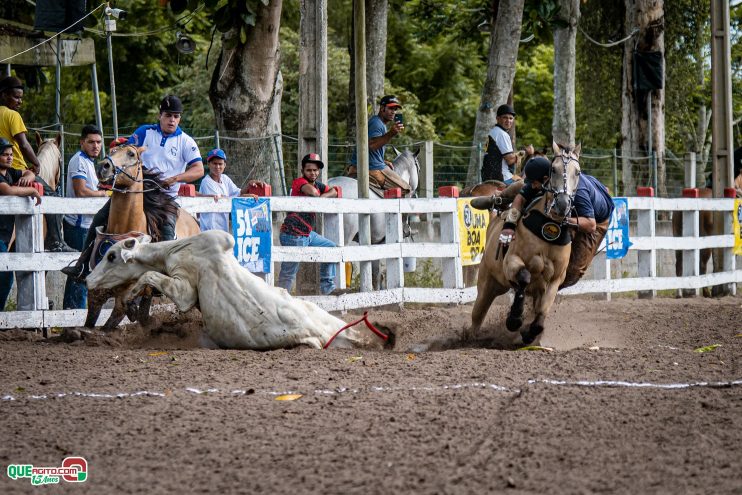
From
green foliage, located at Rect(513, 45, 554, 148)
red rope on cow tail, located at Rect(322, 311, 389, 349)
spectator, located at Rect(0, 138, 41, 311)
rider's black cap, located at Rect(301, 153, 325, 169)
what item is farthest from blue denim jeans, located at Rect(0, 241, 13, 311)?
green foliage, located at Rect(513, 45, 554, 148)

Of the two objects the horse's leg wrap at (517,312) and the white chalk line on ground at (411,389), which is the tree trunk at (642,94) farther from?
the white chalk line on ground at (411,389)

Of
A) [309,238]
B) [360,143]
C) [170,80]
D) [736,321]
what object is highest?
[170,80]

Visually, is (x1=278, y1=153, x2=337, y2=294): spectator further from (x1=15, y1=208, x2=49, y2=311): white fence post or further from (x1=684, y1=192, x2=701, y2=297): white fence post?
(x1=684, y1=192, x2=701, y2=297): white fence post

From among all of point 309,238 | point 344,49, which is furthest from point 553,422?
point 344,49

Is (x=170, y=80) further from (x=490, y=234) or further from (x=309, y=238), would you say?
(x=490, y=234)

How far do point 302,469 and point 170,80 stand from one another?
31.5 metres

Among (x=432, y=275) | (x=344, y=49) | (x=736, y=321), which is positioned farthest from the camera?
(x=344, y=49)

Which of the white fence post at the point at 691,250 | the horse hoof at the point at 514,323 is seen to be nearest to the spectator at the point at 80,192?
the horse hoof at the point at 514,323

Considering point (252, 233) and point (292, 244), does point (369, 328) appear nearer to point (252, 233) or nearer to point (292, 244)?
point (252, 233)

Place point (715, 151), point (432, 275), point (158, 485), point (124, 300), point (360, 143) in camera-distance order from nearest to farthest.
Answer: point (158, 485) → point (124, 300) → point (360, 143) → point (432, 275) → point (715, 151)

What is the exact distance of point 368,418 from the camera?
20.0 feet

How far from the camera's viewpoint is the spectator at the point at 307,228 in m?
12.8

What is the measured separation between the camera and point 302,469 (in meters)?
5.04

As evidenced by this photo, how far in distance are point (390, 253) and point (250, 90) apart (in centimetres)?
295
